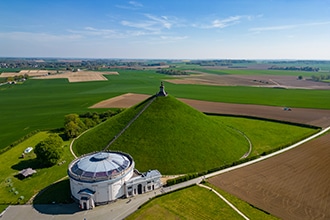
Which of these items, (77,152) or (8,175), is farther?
(77,152)

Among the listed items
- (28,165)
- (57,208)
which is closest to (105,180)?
(57,208)

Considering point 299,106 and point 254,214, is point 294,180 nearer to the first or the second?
point 254,214

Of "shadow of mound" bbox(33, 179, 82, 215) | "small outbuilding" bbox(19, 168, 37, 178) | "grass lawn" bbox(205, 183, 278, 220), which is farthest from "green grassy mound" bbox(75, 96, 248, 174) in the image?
"shadow of mound" bbox(33, 179, 82, 215)

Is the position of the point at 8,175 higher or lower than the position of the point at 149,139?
lower

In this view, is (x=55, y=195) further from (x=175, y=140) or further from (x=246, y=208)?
(x=246, y=208)

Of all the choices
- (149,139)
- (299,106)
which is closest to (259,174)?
(149,139)

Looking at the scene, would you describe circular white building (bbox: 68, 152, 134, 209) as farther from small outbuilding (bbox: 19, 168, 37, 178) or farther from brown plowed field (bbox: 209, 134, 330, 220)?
brown plowed field (bbox: 209, 134, 330, 220)

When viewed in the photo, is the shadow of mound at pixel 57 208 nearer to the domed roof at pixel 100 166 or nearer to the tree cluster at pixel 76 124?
the domed roof at pixel 100 166

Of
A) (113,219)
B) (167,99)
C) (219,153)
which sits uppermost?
(167,99)
